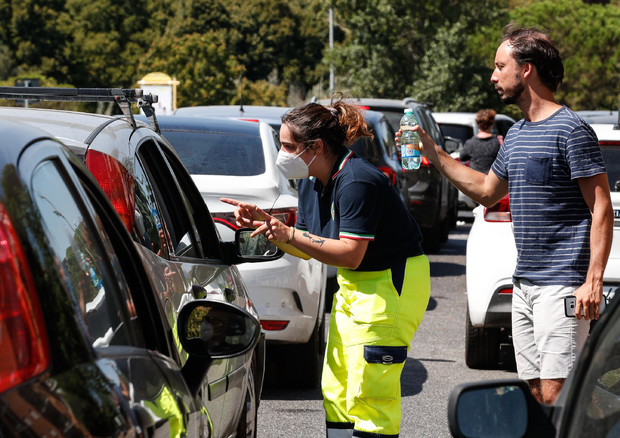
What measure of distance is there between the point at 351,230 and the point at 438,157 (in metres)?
0.91

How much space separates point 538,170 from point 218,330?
6.77 feet

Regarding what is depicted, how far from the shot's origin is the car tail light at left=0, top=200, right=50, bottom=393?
5.46ft

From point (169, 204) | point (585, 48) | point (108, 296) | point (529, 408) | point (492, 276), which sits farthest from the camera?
point (585, 48)

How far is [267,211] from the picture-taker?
250 inches

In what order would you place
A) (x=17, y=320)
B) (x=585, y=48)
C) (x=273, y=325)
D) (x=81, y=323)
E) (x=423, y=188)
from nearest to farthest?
(x=17, y=320), (x=81, y=323), (x=273, y=325), (x=423, y=188), (x=585, y=48)

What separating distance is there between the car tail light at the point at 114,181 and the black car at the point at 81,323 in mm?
327

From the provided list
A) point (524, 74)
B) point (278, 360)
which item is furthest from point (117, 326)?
point (278, 360)

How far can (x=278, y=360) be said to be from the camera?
6.82 m

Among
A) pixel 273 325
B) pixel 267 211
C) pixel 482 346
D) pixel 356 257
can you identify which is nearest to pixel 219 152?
pixel 267 211

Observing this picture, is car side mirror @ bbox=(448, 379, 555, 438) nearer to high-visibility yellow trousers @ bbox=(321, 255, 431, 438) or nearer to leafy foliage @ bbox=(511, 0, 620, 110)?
high-visibility yellow trousers @ bbox=(321, 255, 431, 438)

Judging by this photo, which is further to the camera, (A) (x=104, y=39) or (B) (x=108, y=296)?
(A) (x=104, y=39)

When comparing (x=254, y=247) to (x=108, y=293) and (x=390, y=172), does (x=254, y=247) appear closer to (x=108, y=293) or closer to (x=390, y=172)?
(x=108, y=293)

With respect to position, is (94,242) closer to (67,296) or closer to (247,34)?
(67,296)

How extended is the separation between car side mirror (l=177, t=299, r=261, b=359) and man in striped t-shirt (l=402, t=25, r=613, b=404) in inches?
77.9
